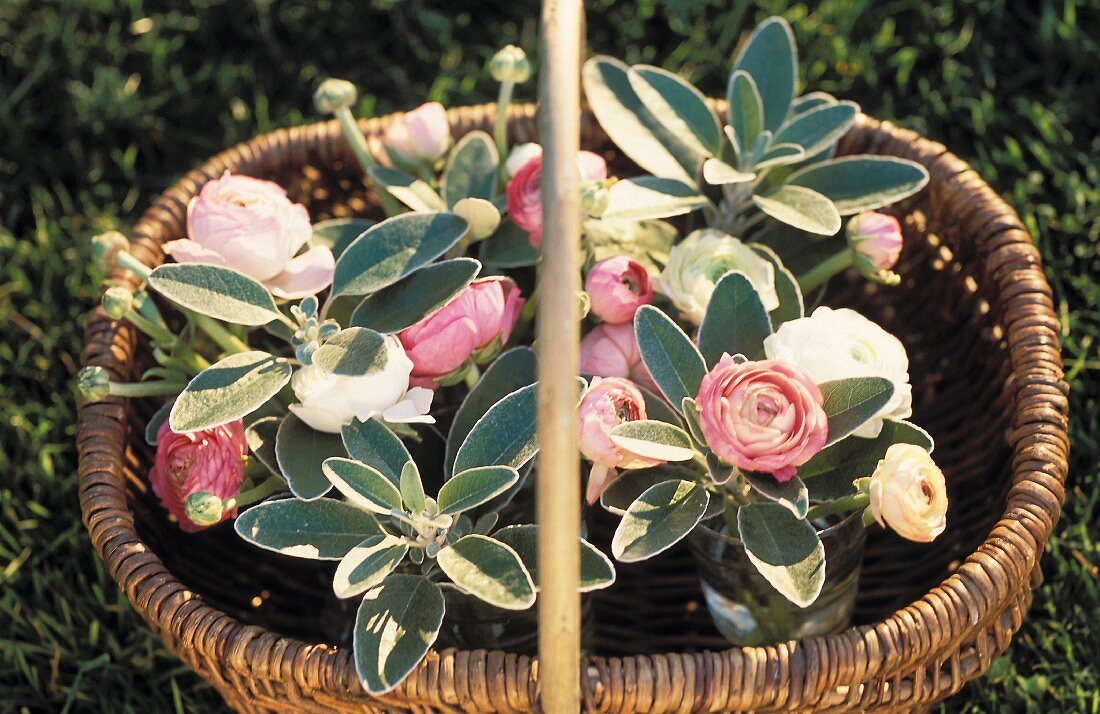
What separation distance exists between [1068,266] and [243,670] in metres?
1.05

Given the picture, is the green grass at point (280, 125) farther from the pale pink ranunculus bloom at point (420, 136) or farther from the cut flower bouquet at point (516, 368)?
the pale pink ranunculus bloom at point (420, 136)

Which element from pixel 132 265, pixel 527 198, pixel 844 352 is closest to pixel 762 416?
pixel 844 352

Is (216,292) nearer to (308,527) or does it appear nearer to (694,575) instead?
(308,527)

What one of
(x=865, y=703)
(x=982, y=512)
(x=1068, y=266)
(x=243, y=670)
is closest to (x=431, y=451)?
(x=243, y=670)

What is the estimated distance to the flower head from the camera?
107 centimetres

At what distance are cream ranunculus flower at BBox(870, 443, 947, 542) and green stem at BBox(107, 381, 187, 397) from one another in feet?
1.92

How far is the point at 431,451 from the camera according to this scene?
1.03m

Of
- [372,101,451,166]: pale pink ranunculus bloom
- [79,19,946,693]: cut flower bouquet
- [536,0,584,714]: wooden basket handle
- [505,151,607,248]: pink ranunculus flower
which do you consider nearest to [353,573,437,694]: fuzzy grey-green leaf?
[79,19,946,693]: cut flower bouquet

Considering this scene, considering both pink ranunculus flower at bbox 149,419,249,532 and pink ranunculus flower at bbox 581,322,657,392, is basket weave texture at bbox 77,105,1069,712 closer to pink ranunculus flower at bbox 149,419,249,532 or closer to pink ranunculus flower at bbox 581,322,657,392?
pink ranunculus flower at bbox 149,419,249,532

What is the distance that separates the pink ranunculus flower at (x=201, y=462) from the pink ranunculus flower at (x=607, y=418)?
0.29m

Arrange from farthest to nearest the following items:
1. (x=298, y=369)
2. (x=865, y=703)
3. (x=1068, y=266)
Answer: (x=1068, y=266) < (x=298, y=369) < (x=865, y=703)

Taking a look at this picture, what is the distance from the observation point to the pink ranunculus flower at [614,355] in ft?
3.40

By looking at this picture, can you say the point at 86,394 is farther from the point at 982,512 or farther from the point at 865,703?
the point at 982,512

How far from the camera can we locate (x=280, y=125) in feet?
5.63
